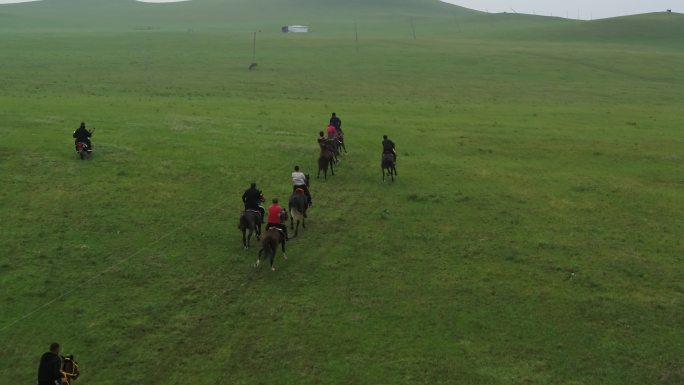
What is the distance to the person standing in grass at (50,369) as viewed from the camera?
42.9 ft

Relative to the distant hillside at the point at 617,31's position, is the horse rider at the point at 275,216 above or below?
below

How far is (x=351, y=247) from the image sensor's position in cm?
2284

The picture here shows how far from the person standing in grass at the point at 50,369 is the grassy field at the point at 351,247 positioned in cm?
174

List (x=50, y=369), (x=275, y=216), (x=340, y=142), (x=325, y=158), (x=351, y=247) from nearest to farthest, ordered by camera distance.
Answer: (x=50, y=369) → (x=275, y=216) → (x=351, y=247) → (x=325, y=158) → (x=340, y=142)

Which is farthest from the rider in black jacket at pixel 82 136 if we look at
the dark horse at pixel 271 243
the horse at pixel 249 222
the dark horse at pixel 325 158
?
the dark horse at pixel 271 243

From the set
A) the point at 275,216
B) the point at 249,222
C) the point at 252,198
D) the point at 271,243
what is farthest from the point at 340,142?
the point at 271,243

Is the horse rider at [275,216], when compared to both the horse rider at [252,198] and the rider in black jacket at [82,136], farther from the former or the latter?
the rider in black jacket at [82,136]

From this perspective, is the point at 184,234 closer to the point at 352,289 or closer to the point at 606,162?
the point at 352,289

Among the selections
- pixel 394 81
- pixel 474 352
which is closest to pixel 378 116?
pixel 394 81

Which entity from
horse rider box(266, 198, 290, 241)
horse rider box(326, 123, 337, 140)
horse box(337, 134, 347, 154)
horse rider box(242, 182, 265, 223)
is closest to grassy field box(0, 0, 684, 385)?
horse box(337, 134, 347, 154)

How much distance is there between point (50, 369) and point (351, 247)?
11924 mm

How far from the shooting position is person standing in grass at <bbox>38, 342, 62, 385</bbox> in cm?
1308

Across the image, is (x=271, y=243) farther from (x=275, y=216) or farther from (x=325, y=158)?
(x=325, y=158)

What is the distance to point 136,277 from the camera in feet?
65.2
